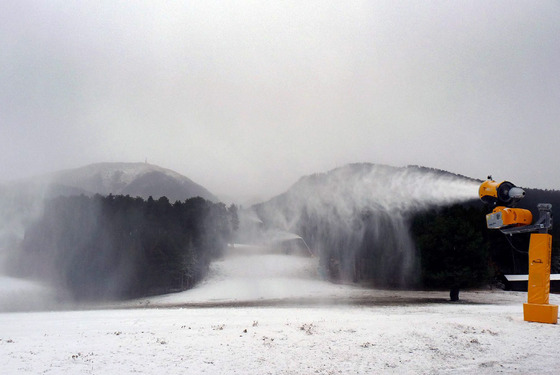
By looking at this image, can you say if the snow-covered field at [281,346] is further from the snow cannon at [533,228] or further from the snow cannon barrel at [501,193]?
the snow cannon barrel at [501,193]

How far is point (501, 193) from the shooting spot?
63.4 feet

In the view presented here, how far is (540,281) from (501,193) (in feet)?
14.2

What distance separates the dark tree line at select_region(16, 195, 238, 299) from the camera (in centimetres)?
5309

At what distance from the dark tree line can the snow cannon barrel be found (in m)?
41.6

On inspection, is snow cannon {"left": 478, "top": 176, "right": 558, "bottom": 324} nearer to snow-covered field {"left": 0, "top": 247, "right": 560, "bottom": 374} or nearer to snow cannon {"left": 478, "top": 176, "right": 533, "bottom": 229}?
snow cannon {"left": 478, "top": 176, "right": 533, "bottom": 229}

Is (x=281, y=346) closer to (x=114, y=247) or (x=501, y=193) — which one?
(x=501, y=193)

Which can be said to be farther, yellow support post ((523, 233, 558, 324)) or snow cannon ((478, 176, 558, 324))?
yellow support post ((523, 233, 558, 324))

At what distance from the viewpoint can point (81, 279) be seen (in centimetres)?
5378

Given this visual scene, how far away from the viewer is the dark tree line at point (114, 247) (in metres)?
53.1

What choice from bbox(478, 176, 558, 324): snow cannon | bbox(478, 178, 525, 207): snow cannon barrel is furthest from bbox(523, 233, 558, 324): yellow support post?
bbox(478, 178, 525, 207): snow cannon barrel

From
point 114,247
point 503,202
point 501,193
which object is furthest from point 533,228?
point 114,247

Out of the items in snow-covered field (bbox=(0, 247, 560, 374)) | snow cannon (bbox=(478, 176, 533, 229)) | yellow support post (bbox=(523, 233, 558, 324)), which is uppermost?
snow cannon (bbox=(478, 176, 533, 229))

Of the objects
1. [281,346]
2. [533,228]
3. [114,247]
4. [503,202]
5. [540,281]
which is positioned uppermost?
[503,202]

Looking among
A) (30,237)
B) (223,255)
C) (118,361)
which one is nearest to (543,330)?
(118,361)
